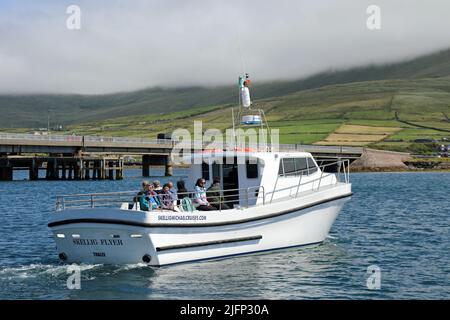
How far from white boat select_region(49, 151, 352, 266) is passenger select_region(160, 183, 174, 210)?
0.18m

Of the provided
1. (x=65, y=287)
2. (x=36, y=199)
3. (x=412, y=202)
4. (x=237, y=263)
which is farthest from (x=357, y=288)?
(x=36, y=199)

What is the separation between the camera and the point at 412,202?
44812 millimetres

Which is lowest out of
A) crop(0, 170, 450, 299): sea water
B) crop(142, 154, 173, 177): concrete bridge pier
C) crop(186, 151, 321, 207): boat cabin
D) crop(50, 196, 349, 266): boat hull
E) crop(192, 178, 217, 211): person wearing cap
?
crop(0, 170, 450, 299): sea water

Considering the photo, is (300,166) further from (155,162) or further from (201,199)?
(155,162)

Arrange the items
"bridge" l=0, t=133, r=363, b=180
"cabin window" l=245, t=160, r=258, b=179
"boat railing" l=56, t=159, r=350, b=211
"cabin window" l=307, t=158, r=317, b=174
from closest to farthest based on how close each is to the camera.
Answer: "boat railing" l=56, t=159, r=350, b=211
"cabin window" l=245, t=160, r=258, b=179
"cabin window" l=307, t=158, r=317, b=174
"bridge" l=0, t=133, r=363, b=180

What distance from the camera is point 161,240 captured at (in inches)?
736

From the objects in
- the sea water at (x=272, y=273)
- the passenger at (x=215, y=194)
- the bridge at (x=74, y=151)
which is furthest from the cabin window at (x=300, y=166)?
the bridge at (x=74, y=151)

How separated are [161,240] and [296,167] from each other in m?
7.24

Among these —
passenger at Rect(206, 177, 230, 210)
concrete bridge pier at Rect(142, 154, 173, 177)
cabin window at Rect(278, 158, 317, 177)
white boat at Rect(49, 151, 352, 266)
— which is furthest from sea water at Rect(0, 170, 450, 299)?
concrete bridge pier at Rect(142, 154, 173, 177)

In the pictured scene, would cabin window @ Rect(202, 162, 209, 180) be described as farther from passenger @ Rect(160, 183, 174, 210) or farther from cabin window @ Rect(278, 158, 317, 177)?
passenger @ Rect(160, 183, 174, 210)

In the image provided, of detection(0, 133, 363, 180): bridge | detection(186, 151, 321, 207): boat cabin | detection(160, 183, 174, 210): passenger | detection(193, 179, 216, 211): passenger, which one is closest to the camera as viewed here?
detection(160, 183, 174, 210): passenger

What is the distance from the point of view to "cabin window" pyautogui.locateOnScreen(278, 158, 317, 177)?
77.1 ft

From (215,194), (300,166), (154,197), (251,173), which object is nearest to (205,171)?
(251,173)
